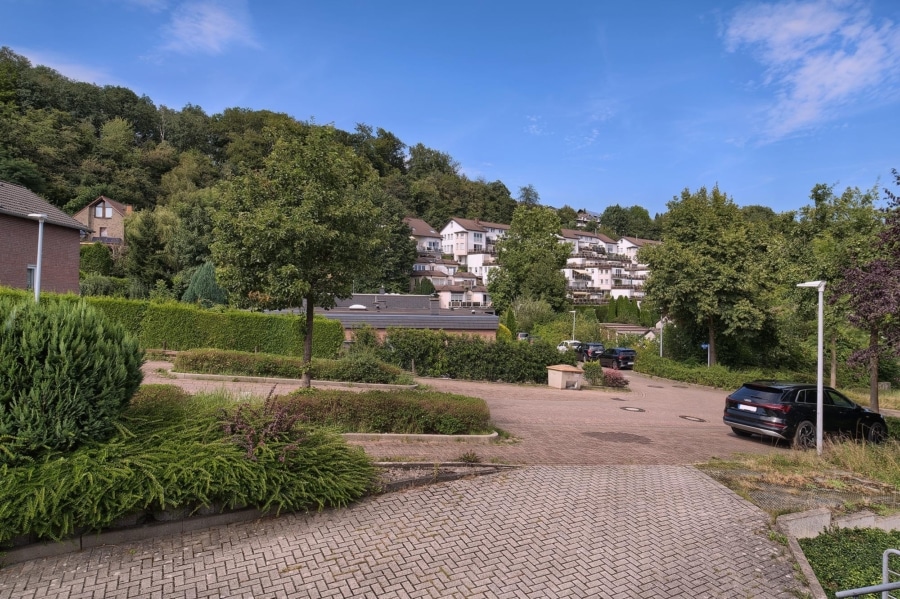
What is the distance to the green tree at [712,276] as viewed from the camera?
26.5 m

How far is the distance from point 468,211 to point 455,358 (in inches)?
3441

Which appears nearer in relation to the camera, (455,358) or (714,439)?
(714,439)

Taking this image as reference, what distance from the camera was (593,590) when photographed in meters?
4.37

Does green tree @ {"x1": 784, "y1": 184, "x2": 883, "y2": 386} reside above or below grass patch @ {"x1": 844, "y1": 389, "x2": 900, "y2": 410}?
above

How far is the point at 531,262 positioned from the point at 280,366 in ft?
138

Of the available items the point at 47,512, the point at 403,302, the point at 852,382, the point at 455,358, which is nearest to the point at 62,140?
the point at 403,302

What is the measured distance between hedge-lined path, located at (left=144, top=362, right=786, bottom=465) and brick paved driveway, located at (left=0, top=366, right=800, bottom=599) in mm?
1227

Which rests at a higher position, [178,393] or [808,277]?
[808,277]

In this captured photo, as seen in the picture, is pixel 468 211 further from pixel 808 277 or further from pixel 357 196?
pixel 357 196

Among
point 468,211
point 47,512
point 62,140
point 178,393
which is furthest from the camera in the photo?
point 468,211

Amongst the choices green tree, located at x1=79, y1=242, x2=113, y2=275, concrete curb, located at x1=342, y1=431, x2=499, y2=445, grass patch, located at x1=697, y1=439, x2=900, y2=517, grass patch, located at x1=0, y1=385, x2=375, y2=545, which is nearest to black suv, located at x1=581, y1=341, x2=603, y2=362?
grass patch, located at x1=697, y1=439, x2=900, y2=517

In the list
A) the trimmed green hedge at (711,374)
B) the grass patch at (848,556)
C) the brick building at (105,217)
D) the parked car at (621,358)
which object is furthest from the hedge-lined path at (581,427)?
the brick building at (105,217)

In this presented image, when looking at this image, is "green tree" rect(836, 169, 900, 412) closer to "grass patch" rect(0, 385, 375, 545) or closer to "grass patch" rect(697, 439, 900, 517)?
"grass patch" rect(697, 439, 900, 517)

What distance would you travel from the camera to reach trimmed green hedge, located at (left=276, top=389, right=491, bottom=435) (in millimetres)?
8664
